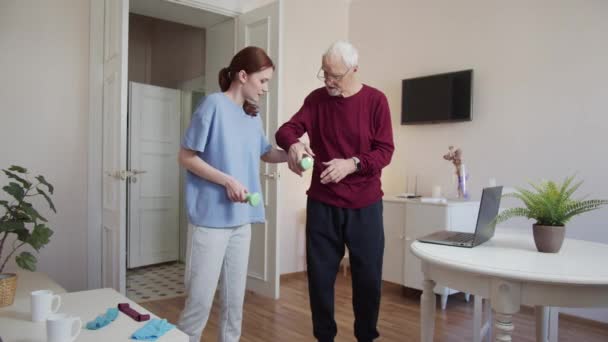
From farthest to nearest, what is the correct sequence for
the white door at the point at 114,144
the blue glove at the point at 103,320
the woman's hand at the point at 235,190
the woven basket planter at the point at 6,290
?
the white door at the point at 114,144 → the woven basket planter at the point at 6,290 → the woman's hand at the point at 235,190 → the blue glove at the point at 103,320

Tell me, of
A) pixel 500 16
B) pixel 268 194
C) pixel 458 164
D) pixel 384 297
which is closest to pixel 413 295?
pixel 384 297

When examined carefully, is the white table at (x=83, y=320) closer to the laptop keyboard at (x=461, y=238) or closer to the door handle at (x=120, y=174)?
the door handle at (x=120, y=174)

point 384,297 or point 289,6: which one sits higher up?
point 289,6

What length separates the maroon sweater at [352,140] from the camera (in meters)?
1.83

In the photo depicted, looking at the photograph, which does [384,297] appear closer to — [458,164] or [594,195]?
[458,164]

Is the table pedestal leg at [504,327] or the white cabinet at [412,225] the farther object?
the white cabinet at [412,225]

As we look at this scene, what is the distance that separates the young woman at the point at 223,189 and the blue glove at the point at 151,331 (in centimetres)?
19

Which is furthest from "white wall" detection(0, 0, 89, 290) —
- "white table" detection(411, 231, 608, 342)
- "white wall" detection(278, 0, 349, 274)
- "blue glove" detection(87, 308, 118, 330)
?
"white table" detection(411, 231, 608, 342)

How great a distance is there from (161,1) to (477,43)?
259cm

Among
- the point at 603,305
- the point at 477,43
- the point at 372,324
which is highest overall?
the point at 477,43

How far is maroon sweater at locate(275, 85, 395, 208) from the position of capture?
6.01ft

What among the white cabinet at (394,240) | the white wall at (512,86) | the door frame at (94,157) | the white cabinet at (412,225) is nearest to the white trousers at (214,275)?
the white cabinet at (412,225)

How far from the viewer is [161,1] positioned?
3.90 metres

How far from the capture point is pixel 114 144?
122 inches
